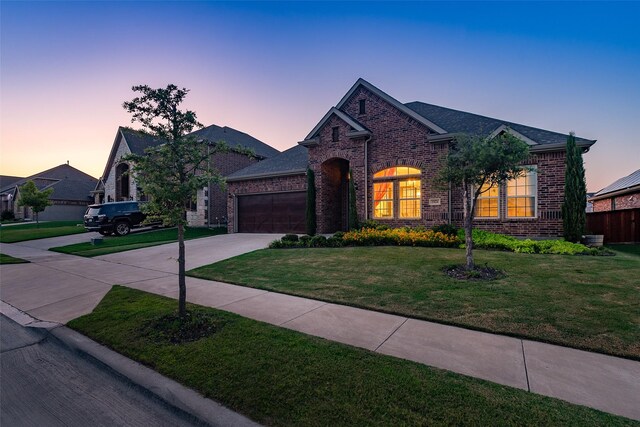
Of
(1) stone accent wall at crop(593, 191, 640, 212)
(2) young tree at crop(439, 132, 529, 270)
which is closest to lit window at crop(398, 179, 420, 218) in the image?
(2) young tree at crop(439, 132, 529, 270)

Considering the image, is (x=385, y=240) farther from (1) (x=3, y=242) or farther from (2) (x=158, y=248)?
(1) (x=3, y=242)

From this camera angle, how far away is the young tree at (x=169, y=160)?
4.12 metres

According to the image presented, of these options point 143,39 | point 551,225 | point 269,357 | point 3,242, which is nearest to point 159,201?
point 269,357

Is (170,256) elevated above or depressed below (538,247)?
below

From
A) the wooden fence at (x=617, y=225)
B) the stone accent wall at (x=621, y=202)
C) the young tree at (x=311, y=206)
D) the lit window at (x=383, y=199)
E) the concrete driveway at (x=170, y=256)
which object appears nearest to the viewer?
the concrete driveway at (x=170, y=256)

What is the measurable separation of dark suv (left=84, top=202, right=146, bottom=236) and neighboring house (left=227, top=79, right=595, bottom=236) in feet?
24.7

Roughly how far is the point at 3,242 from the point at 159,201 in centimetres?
2306

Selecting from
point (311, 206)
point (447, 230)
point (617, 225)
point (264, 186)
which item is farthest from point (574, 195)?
point (264, 186)

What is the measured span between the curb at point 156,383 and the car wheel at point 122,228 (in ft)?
55.2

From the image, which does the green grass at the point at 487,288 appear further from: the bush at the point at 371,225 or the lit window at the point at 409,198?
the lit window at the point at 409,198

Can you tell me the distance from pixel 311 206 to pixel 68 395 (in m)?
13.4

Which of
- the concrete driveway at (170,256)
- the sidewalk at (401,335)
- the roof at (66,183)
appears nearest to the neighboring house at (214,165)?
the roof at (66,183)

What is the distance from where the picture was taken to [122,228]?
1916 centimetres

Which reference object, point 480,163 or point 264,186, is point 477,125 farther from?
point 264,186
